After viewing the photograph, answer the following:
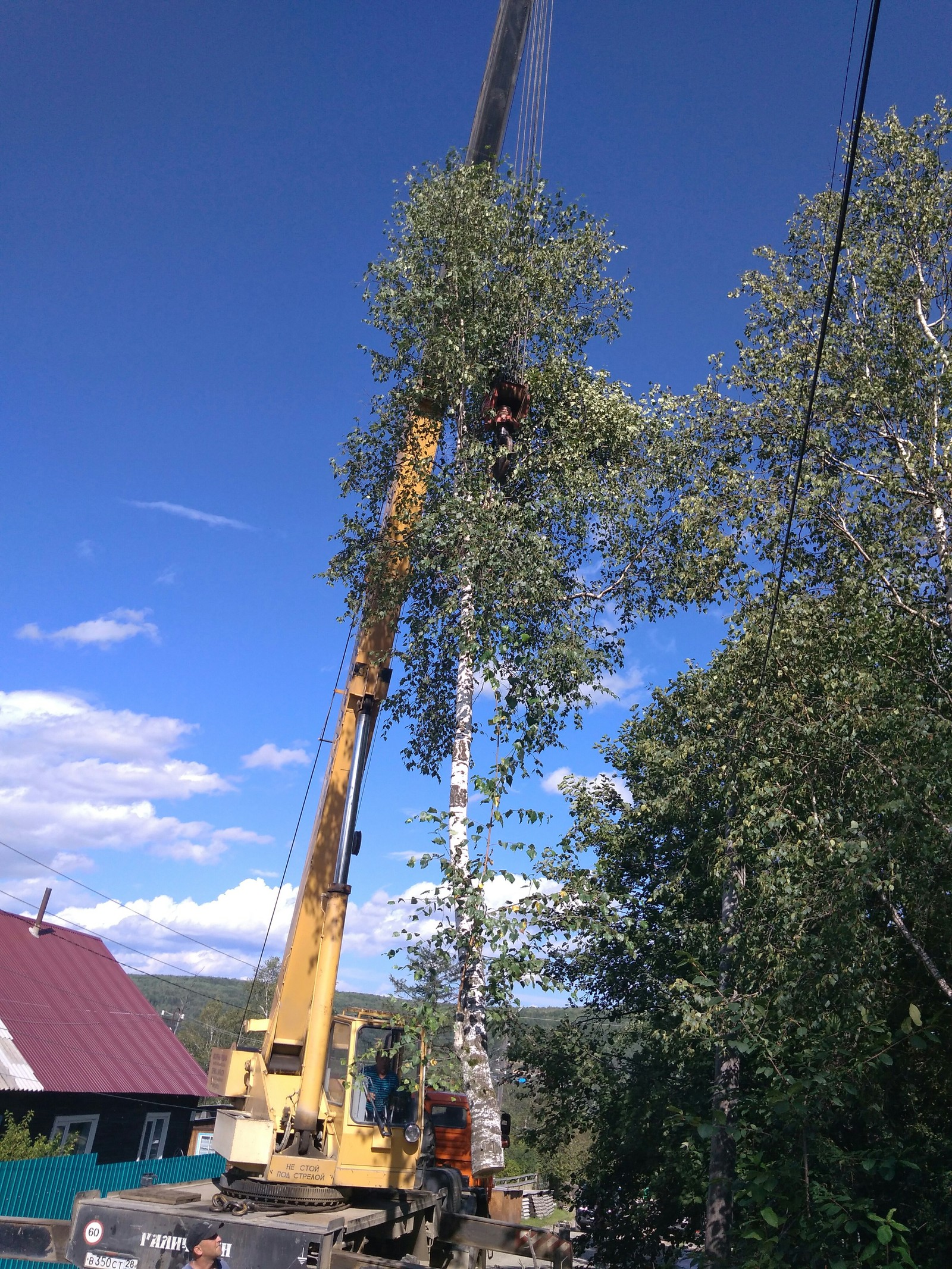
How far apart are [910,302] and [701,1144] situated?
14.6 m

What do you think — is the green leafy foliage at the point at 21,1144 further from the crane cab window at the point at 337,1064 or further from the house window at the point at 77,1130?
the crane cab window at the point at 337,1064

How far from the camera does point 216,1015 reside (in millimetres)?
104062

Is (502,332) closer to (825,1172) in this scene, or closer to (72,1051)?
(825,1172)

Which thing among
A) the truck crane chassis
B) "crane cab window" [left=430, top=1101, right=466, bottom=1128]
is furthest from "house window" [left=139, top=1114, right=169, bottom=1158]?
the truck crane chassis

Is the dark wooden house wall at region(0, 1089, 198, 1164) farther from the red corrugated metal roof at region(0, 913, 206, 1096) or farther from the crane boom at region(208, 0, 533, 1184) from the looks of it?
the crane boom at region(208, 0, 533, 1184)

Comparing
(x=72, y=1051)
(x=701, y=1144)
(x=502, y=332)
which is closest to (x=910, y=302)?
(x=502, y=332)

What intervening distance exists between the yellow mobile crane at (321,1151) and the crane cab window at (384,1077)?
0.01 meters

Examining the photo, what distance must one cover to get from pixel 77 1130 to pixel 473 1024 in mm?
14200

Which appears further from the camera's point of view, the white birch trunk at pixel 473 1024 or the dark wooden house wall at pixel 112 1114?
the dark wooden house wall at pixel 112 1114

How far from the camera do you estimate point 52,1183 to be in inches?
483

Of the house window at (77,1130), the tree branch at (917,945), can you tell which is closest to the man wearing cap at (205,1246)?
the tree branch at (917,945)

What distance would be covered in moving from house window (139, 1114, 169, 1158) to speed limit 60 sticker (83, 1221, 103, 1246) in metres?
17.7

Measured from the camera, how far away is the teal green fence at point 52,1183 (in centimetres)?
1177

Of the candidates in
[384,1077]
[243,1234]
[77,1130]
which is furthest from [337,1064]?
[77,1130]
